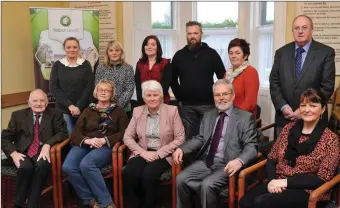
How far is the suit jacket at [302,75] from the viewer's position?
9.70ft

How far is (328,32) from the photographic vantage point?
13.0ft

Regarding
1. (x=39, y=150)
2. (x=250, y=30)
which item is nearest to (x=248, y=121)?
(x=39, y=150)

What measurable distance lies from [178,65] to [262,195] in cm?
158

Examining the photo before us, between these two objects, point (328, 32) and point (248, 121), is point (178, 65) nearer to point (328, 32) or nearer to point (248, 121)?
point (248, 121)

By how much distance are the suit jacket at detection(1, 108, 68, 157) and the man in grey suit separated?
1.09 metres

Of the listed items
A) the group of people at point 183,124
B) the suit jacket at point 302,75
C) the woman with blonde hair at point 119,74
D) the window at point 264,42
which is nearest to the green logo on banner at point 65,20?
the group of people at point 183,124

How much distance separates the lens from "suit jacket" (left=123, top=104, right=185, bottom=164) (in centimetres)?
310

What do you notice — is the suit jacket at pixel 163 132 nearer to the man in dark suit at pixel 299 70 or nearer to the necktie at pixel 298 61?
the man in dark suit at pixel 299 70

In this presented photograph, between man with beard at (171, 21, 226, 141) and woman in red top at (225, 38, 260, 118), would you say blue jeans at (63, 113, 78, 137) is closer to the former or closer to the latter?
man with beard at (171, 21, 226, 141)

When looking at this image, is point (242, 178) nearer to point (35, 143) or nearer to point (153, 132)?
point (153, 132)

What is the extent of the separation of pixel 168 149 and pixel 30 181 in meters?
1.12

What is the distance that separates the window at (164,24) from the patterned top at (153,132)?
2.63m

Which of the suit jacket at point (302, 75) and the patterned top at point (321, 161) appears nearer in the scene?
the patterned top at point (321, 161)

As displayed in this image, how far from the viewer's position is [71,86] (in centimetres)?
369
